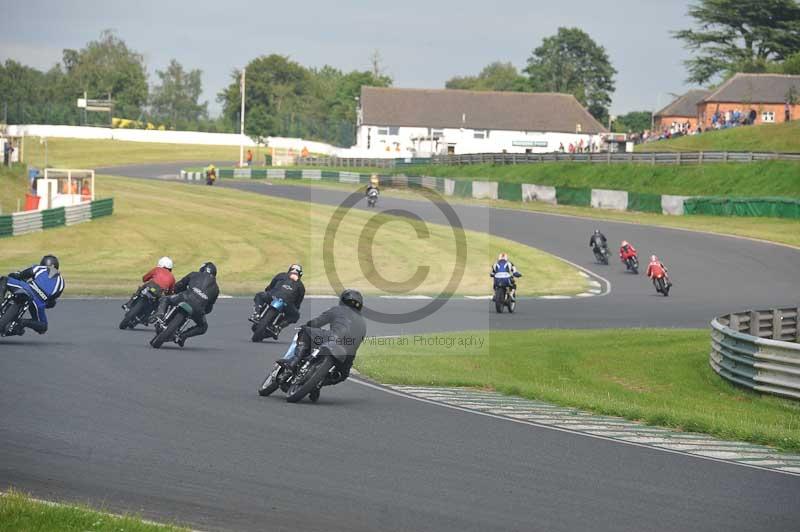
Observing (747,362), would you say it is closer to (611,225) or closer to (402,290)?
(402,290)

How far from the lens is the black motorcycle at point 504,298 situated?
29.8m

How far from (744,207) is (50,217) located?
33.5m

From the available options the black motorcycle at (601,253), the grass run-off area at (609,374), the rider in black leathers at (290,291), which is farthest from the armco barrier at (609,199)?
the rider in black leathers at (290,291)

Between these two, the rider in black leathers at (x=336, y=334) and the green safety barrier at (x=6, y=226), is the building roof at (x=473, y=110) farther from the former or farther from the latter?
the rider in black leathers at (x=336, y=334)

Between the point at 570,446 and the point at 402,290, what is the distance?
2432cm

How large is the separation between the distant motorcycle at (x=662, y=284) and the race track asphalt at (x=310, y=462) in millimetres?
20640

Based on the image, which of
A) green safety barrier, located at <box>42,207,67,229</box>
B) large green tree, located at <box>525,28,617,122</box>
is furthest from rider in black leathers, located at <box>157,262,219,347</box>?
large green tree, located at <box>525,28,617,122</box>

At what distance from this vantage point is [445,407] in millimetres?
14078

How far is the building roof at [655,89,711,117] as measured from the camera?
124062 mm

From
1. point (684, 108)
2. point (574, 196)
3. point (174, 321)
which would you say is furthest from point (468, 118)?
point (174, 321)

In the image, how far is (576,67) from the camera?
159 metres

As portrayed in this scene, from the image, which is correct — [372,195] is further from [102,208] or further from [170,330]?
[170,330]

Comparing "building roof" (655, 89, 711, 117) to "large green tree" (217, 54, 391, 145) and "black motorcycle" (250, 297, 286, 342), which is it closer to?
"large green tree" (217, 54, 391, 145)

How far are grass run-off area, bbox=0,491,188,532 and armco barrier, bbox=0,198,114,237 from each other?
3643 cm
